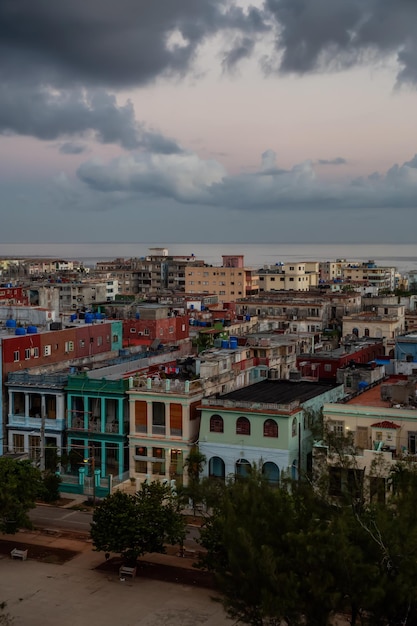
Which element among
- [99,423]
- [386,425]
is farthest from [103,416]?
[386,425]

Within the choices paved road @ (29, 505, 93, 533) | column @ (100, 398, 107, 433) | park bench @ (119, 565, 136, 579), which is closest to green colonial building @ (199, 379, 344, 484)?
column @ (100, 398, 107, 433)

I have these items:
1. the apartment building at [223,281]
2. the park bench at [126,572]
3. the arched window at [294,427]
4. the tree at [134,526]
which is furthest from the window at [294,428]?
the apartment building at [223,281]

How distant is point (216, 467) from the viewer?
5153cm

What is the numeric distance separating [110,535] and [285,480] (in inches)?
384

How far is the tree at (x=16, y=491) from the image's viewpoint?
43969mm

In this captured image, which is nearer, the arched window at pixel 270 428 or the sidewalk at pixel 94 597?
the sidewalk at pixel 94 597

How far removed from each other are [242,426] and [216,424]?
1756 millimetres

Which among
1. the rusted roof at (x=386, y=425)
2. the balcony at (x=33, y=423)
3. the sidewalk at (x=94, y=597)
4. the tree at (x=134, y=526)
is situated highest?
the rusted roof at (x=386, y=425)

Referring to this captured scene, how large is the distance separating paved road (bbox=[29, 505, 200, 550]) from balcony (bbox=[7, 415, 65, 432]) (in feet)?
19.6

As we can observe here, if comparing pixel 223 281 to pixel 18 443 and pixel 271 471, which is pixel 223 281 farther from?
pixel 271 471

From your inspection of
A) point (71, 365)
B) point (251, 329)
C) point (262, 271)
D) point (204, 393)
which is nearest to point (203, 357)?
point (204, 393)

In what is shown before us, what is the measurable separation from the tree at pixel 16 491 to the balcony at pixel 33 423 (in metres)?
9.36

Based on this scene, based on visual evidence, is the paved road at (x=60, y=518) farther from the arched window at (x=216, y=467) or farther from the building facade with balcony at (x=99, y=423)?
the arched window at (x=216, y=467)

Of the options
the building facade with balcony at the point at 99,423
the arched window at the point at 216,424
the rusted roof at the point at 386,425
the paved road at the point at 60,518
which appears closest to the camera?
the rusted roof at the point at 386,425
